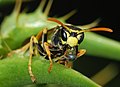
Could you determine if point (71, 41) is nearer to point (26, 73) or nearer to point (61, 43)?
point (61, 43)

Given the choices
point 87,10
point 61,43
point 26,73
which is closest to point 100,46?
point 61,43

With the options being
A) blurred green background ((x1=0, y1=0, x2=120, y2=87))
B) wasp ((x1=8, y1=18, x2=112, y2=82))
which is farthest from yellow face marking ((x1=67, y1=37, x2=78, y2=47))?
blurred green background ((x1=0, y1=0, x2=120, y2=87))

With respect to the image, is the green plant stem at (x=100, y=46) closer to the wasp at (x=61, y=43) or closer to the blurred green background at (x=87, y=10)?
the wasp at (x=61, y=43)

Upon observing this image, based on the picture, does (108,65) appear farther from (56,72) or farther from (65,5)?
(56,72)

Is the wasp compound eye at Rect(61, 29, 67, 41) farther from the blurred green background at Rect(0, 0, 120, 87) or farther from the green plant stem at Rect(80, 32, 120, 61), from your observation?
the blurred green background at Rect(0, 0, 120, 87)

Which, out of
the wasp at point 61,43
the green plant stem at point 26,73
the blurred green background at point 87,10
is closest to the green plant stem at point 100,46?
the wasp at point 61,43

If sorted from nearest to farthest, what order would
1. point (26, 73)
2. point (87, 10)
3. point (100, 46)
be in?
point (26, 73), point (100, 46), point (87, 10)
